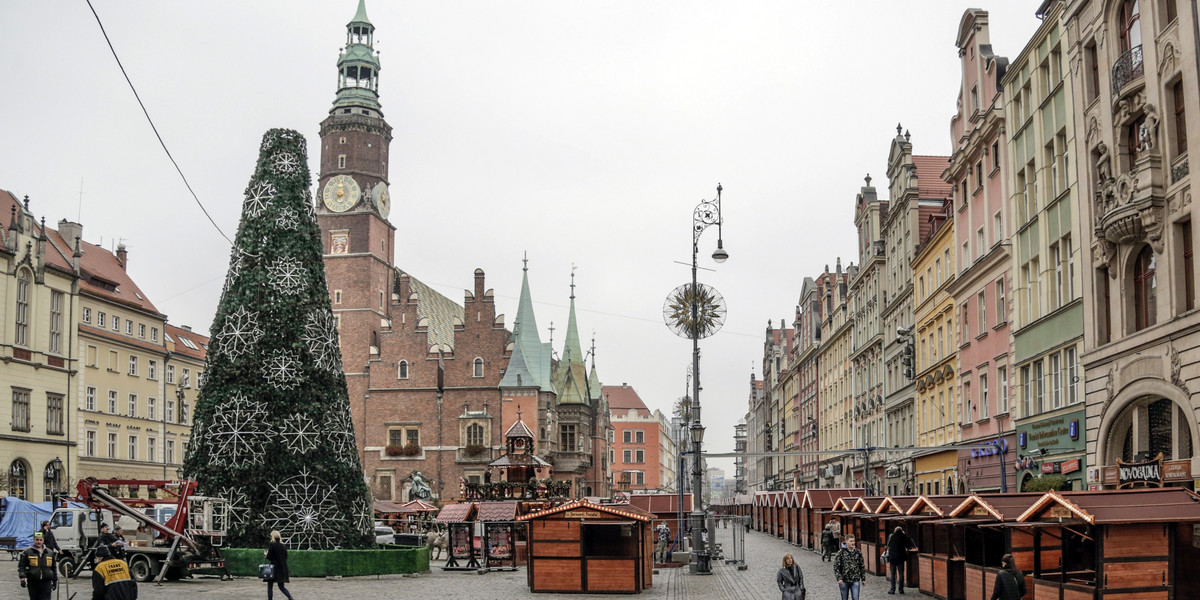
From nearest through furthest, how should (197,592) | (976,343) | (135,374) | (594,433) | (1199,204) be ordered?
(1199,204) → (197,592) → (976,343) → (135,374) → (594,433)

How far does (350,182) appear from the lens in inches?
3743

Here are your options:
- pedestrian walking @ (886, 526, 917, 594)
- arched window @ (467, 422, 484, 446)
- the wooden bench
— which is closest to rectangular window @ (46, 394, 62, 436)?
the wooden bench

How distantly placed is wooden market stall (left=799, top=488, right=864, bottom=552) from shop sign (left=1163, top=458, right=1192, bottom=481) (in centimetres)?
1873

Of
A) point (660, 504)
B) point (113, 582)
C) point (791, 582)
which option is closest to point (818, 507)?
point (660, 504)

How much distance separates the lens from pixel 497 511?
119 feet

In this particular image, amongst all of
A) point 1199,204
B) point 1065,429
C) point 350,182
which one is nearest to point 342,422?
point 1065,429

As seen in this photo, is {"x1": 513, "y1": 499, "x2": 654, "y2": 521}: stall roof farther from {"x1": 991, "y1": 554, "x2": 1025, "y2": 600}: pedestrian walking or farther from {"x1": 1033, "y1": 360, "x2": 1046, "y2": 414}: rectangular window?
{"x1": 1033, "y1": 360, "x2": 1046, "y2": 414}: rectangular window

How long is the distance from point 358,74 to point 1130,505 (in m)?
87.5

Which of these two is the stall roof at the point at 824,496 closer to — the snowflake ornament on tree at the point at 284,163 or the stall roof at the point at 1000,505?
the stall roof at the point at 1000,505

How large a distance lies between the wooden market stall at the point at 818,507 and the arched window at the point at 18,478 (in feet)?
111

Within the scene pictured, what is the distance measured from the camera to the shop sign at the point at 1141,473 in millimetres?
23723

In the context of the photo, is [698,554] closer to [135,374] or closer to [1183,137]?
[1183,137]

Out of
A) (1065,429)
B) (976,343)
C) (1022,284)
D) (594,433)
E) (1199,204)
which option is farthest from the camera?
(594,433)

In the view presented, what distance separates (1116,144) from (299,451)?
21.1 metres
